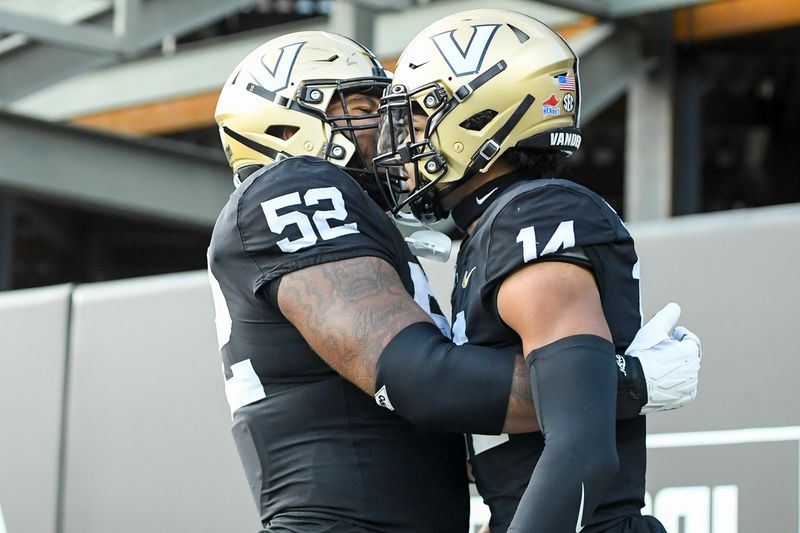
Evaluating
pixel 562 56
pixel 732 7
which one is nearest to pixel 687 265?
pixel 562 56

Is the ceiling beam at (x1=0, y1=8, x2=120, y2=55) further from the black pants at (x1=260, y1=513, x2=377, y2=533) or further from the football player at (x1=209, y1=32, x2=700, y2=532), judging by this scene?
the black pants at (x1=260, y1=513, x2=377, y2=533)

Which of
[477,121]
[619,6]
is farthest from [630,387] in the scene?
[619,6]

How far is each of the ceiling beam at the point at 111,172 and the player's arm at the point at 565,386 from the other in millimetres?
4812

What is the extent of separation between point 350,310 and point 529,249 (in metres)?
0.33

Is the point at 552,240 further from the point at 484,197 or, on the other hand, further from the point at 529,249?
the point at 484,197

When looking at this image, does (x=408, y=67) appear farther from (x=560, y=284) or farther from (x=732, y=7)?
(x=732, y=7)

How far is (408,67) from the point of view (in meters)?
2.64

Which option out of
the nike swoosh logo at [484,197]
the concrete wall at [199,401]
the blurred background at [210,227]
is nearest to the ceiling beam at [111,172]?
the blurred background at [210,227]

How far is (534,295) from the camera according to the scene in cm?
219

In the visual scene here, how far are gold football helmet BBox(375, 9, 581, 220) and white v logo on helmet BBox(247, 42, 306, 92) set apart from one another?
43 cm

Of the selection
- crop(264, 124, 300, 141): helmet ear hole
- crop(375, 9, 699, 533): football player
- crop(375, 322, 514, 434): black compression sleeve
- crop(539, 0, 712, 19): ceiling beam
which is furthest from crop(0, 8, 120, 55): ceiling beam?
crop(375, 322, 514, 434): black compression sleeve

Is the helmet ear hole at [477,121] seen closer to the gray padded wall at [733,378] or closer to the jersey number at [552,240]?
the jersey number at [552,240]

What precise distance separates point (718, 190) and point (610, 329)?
321 inches

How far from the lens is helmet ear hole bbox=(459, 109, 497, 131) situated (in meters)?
2.56
